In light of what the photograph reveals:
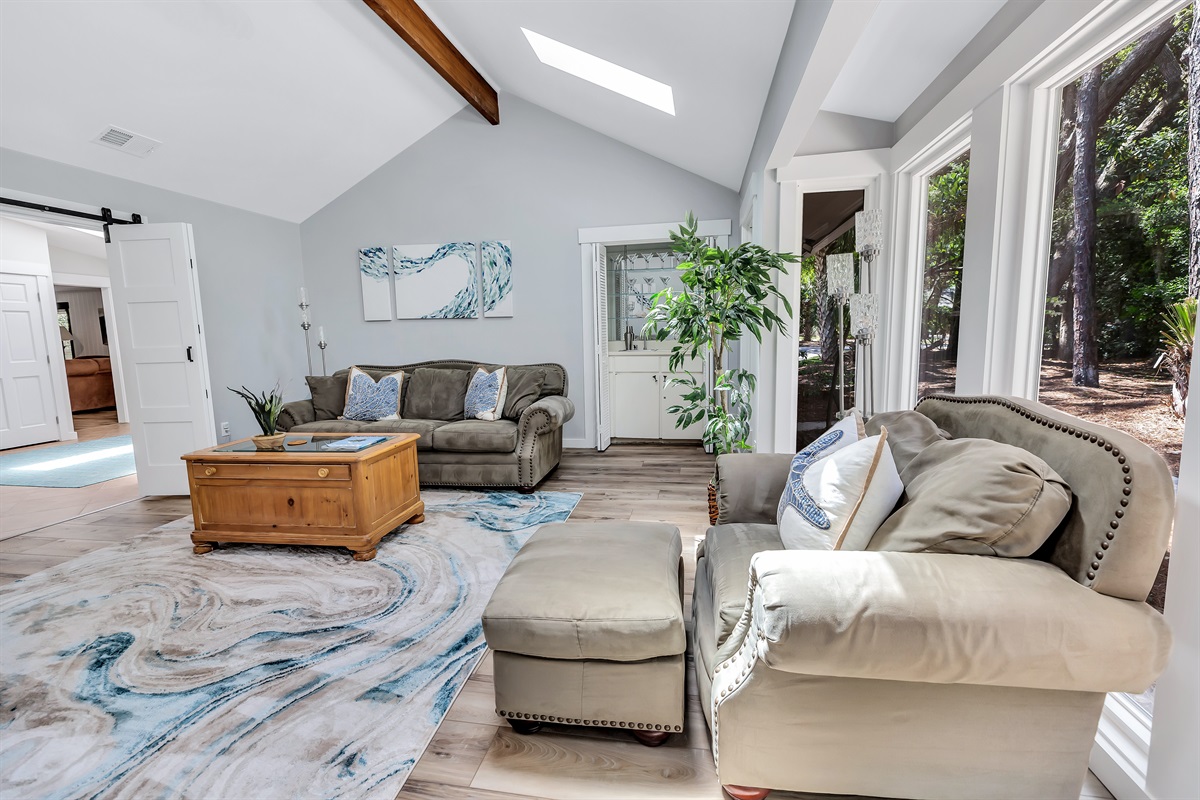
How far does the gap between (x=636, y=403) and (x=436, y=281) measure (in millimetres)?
2235

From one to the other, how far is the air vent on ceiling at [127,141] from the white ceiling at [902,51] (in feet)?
14.0

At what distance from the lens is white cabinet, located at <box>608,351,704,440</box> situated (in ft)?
17.3

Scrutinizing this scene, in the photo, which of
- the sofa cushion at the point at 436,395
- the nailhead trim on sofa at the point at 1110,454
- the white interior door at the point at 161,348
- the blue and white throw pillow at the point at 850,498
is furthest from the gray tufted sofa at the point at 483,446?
the nailhead trim on sofa at the point at 1110,454

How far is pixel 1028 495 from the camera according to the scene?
1.06 metres

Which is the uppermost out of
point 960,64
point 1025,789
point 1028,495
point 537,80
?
point 537,80

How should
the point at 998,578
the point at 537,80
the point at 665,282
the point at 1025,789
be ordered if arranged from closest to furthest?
the point at 998,578, the point at 1025,789, the point at 537,80, the point at 665,282

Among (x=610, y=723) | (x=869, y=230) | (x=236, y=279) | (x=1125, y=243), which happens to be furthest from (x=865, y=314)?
(x=236, y=279)

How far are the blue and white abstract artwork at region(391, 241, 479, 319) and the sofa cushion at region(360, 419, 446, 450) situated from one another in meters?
1.38

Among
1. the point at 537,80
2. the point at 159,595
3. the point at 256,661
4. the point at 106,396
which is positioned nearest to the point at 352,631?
the point at 256,661

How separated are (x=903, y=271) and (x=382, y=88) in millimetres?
3941

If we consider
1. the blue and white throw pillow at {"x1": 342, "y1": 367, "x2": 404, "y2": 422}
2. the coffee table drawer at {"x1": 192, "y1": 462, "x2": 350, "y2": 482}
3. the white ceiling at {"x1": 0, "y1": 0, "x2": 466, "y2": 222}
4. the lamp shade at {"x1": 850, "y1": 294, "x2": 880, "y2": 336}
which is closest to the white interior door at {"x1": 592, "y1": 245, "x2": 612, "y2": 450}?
the blue and white throw pillow at {"x1": 342, "y1": 367, "x2": 404, "y2": 422}

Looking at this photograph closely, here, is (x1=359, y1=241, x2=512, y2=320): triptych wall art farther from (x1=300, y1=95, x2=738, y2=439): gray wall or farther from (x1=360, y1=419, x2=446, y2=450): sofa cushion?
(x1=360, y1=419, x2=446, y2=450): sofa cushion

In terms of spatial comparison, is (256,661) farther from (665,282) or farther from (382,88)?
(665,282)

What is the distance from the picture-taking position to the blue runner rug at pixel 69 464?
446 cm
